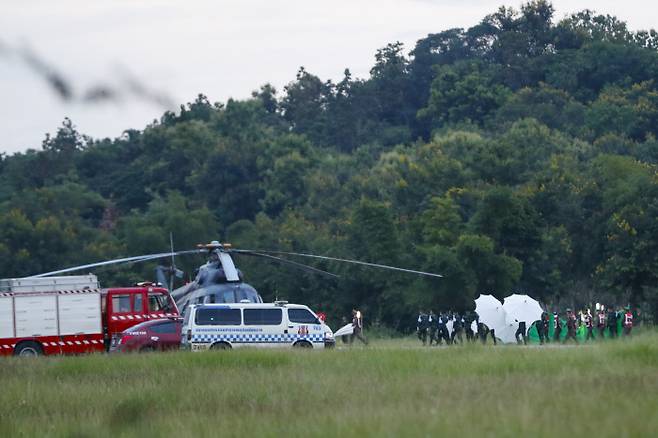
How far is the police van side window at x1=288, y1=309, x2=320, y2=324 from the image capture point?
1344 inches

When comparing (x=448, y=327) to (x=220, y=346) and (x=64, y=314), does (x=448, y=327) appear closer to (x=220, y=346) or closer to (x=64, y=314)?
(x=220, y=346)

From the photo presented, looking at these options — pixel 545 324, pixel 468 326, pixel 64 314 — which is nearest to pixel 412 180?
pixel 468 326

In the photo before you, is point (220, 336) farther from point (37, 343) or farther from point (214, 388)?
point (214, 388)

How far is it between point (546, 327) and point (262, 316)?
9.95 m

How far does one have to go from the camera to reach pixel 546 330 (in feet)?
130

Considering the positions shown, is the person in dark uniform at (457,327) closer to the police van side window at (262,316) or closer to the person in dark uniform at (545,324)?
the person in dark uniform at (545,324)

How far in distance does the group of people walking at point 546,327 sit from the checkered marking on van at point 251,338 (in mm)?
5811

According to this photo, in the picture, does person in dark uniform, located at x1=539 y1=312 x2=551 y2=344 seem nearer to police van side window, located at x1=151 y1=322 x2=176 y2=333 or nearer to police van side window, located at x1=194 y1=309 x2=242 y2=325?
police van side window, located at x1=194 y1=309 x2=242 y2=325

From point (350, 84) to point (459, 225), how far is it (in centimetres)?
6420

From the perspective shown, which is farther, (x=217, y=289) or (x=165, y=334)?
(x=217, y=289)

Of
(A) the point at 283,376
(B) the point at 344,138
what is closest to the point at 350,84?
(B) the point at 344,138

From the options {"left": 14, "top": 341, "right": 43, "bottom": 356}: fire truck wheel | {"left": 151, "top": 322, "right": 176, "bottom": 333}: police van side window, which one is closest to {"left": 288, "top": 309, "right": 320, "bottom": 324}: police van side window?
{"left": 151, "top": 322, "right": 176, "bottom": 333}: police van side window

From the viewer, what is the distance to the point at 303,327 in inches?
1342

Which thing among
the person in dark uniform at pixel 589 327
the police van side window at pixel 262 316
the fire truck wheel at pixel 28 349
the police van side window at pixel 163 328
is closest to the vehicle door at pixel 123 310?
the fire truck wheel at pixel 28 349
